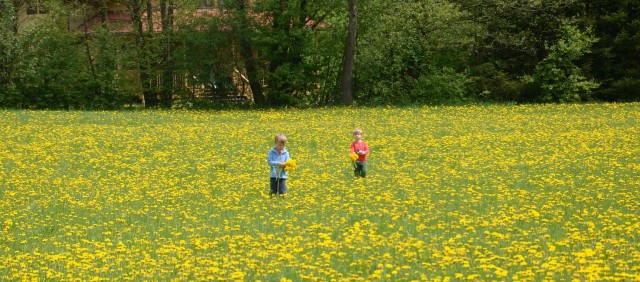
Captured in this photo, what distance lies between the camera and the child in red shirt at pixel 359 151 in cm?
1611

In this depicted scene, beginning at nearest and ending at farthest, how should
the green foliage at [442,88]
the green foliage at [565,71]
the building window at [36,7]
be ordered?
the green foliage at [565,71]
the green foliage at [442,88]
the building window at [36,7]

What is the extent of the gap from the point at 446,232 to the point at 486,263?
198 cm

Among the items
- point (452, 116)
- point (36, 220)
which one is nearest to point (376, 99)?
point (452, 116)

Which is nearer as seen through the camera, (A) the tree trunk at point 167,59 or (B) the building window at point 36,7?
(B) the building window at point 36,7

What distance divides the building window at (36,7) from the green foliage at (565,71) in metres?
24.1

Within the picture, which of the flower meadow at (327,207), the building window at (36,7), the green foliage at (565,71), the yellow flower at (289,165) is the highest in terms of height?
the building window at (36,7)

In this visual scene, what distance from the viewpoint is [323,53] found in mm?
41750

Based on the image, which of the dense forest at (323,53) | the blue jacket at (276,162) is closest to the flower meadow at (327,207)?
the blue jacket at (276,162)

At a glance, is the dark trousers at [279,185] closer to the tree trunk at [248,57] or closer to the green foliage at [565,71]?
the tree trunk at [248,57]

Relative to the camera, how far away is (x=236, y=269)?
9062mm

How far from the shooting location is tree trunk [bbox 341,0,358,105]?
129 feet

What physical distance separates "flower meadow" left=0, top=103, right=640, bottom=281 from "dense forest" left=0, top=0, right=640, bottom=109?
14.4 metres

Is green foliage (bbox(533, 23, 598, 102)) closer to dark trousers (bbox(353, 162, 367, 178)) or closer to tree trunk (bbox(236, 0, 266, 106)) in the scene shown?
tree trunk (bbox(236, 0, 266, 106))

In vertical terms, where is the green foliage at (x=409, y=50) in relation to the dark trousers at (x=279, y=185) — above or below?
above
